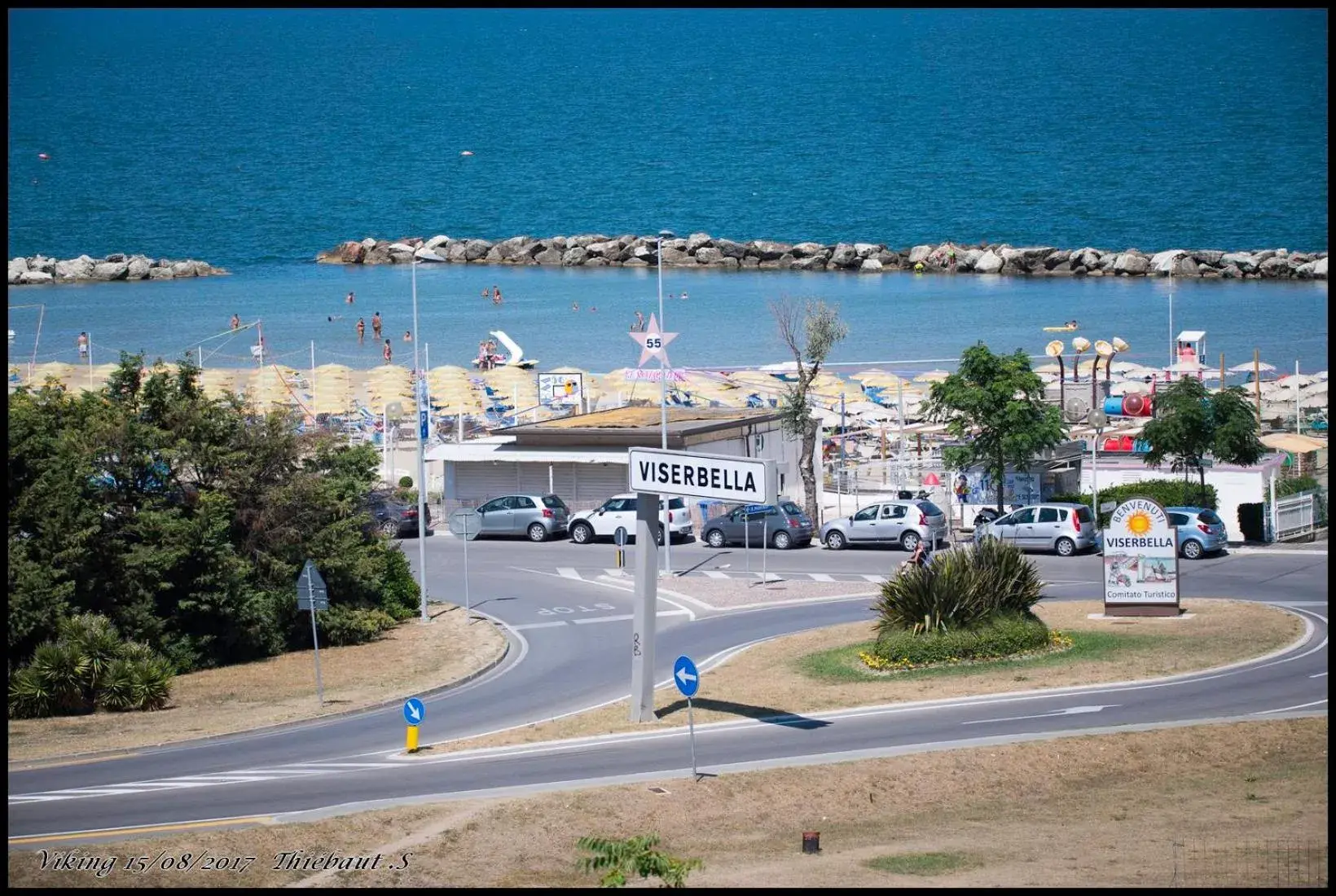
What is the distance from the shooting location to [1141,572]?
3131 cm

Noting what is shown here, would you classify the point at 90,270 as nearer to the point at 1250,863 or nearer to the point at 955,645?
the point at 955,645

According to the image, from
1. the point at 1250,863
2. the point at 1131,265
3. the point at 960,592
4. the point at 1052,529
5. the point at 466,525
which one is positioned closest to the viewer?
the point at 1250,863

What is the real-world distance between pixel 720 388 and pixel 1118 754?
42420 millimetres

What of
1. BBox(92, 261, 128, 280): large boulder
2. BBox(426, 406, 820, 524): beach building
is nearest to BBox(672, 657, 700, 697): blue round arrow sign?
BBox(426, 406, 820, 524): beach building

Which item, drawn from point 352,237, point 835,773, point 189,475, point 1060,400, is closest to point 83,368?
point 189,475

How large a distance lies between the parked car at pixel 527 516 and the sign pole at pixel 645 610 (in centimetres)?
2223

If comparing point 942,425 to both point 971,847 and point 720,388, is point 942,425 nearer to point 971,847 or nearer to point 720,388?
point 720,388

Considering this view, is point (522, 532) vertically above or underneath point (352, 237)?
underneath

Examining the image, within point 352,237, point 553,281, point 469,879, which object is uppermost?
point 352,237

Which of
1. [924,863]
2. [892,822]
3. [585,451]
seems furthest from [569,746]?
[585,451]

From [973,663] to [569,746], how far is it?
8.20m

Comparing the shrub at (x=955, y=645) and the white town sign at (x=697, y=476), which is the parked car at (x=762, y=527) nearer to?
the shrub at (x=955, y=645)

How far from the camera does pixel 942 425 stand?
180ft

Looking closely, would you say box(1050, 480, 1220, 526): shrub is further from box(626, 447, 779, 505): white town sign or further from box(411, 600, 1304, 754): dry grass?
box(626, 447, 779, 505): white town sign
